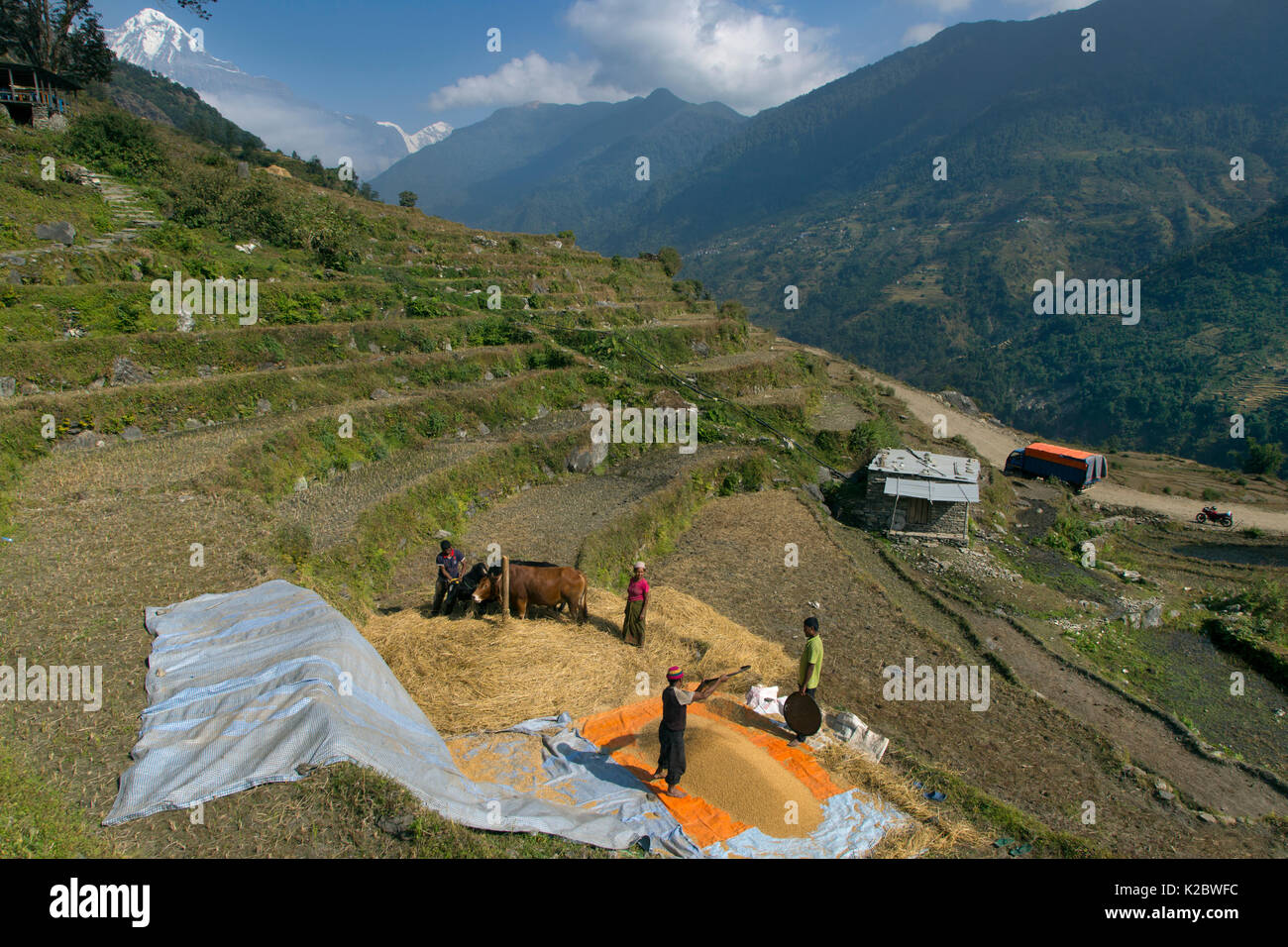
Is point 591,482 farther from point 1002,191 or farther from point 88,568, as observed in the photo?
point 1002,191

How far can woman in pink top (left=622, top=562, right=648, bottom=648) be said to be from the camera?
1092 cm

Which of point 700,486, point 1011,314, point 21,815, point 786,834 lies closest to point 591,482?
point 700,486

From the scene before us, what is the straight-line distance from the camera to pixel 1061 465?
3650 cm

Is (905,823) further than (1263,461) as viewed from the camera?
No

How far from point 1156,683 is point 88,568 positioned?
73.0ft

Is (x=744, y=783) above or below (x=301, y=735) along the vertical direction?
below

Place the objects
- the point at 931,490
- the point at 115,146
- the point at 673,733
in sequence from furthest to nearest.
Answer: the point at 115,146 < the point at 931,490 < the point at 673,733

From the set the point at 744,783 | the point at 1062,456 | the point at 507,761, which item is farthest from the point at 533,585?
the point at 1062,456

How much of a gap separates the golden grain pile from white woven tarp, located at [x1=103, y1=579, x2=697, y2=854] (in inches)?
31.6

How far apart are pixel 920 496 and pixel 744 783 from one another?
664 inches

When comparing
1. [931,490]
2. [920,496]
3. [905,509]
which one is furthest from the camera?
[905,509]

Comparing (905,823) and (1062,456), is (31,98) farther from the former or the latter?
(1062,456)

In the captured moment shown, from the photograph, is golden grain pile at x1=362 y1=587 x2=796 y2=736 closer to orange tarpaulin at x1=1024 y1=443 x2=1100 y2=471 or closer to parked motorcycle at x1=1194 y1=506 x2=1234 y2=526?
orange tarpaulin at x1=1024 y1=443 x2=1100 y2=471

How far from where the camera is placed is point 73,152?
86.8 feet
